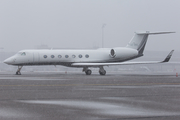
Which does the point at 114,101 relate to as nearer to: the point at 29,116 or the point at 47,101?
the point at 47,101

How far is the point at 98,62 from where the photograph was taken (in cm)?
3559

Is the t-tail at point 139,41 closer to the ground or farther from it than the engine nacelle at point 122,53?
farther from it

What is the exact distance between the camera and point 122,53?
35500 millimetres

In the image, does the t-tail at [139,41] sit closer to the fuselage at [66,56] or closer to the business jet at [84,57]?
the business jet at [84,57]

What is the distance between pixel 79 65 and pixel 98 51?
3.63 m

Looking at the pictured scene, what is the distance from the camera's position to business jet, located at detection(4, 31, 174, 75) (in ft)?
106

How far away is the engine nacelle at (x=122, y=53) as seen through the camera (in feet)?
116

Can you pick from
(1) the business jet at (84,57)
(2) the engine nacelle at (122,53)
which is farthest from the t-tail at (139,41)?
(2) the engine nacelle at (122,53)

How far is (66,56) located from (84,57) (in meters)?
2.22

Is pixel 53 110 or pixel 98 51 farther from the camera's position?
pixel 98 51

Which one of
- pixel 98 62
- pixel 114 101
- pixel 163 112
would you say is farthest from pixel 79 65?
pixel 163 112

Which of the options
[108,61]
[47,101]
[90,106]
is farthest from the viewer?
[108,61]

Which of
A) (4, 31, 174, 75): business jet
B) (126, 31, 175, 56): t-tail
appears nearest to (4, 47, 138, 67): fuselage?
(4, 31, 174, 75): business jet

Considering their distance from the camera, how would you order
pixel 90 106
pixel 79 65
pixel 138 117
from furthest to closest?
1. pixel 79 65
2. pixel 90 106
3. pixel 138 117
